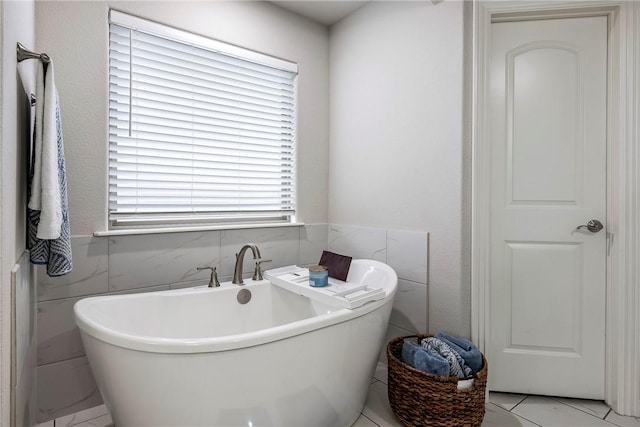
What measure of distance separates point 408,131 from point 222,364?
68.0 inches

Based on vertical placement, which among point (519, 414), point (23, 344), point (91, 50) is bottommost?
point (519, 414)

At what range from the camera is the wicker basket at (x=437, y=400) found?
1.60 m

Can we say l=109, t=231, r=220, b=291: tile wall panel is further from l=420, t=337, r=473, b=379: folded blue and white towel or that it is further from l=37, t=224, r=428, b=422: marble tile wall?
l=420, t=337, r=473, b=379: folded blue and white towel

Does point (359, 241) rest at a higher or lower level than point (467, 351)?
higher

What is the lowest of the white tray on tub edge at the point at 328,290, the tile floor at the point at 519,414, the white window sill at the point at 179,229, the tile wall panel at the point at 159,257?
the tile floor at the point at 519,414

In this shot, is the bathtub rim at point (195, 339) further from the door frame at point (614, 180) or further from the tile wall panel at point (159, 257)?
the door frame at point (614, 180)

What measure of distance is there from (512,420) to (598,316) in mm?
753

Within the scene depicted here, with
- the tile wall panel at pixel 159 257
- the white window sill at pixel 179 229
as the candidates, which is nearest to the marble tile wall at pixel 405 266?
the white window sill at pixel 179 229

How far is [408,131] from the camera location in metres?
2.23

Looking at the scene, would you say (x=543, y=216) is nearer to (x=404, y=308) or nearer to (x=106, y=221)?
(x=404, y=308)

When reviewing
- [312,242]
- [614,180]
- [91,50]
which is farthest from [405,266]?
[91,50]

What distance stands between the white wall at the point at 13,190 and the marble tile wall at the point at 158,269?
0.20 metres

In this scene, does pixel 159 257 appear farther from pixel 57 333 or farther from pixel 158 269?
pixel 57 333

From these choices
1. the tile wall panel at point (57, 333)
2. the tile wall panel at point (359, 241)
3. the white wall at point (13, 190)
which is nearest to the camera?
the white wall at point (13, 190)
